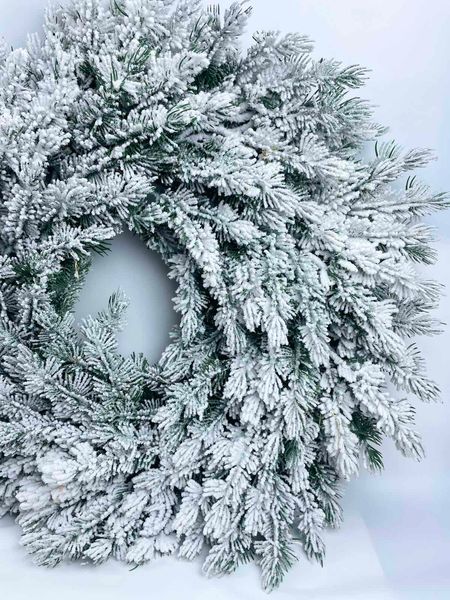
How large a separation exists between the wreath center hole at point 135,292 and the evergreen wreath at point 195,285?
0.04 m

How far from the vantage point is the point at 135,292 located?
0.99 metres

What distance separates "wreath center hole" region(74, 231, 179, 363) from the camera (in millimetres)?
977

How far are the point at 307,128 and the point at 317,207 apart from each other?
102 mm

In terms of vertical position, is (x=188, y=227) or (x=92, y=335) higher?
(x=188, y=227)

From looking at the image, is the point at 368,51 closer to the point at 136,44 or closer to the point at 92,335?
the point at 136,44

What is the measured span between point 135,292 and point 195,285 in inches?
4.2

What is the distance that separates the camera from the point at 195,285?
36.3 inches

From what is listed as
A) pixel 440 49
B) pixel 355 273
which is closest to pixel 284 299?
pixel 355 273

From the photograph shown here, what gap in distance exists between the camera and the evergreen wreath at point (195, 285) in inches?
33.9

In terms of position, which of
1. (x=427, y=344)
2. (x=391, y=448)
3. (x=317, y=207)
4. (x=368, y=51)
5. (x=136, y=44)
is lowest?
(x=391, y=448)

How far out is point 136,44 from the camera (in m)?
0.85

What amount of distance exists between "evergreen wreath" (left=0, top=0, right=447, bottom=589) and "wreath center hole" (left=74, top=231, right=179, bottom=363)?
0.04 m

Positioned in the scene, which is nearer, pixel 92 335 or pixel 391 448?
pixel 92 335

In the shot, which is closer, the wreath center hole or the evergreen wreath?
the evergreen wreath
